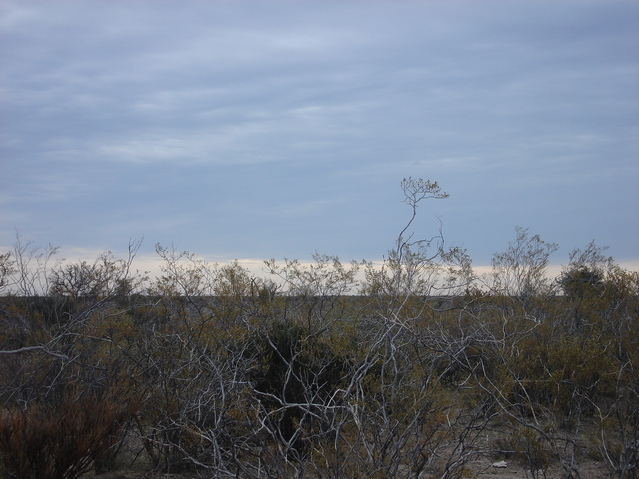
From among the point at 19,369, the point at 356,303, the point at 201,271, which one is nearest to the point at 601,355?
the point at 356,303

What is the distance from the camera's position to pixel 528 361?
32.5 ft

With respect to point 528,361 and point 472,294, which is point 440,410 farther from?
point 472,294

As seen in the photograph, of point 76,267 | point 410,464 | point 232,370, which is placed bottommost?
point 410,464

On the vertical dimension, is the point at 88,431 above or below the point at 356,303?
below

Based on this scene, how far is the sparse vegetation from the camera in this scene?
566cm

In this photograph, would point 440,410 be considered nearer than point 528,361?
Yes

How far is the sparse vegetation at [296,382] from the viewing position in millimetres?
5656

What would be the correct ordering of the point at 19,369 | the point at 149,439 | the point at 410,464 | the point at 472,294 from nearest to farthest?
the point at 410,464 < the point at 149,439 < the point at 19,369 < the point at 472,294

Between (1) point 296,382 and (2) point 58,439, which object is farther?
(1) point 296,382

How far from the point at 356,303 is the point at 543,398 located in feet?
11.9

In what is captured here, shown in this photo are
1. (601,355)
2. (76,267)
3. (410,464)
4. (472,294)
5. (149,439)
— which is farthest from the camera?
(472,294)

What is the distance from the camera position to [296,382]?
814 cm

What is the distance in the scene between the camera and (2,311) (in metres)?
10.2

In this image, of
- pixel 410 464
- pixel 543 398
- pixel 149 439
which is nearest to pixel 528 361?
pixel 543 398
